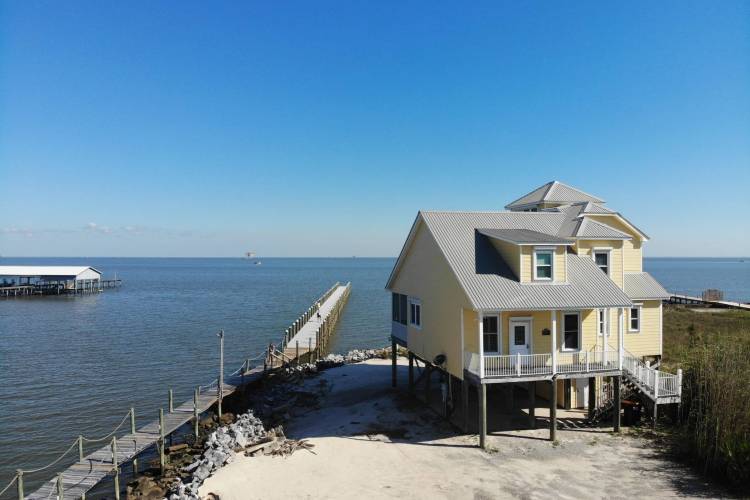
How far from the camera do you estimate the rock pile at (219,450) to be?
16531 mm

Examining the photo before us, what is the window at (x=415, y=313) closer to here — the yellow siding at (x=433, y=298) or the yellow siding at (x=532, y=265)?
the yellow siding at (x=433, y=298)

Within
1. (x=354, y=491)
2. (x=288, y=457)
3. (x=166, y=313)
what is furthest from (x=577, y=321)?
(x=166, y=313)

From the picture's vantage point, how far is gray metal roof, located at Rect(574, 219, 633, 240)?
871 inches

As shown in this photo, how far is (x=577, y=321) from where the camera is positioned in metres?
20.5

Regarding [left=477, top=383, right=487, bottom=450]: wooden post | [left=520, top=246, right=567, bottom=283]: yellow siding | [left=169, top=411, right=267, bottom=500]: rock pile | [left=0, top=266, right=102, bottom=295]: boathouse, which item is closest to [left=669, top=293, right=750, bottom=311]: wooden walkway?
[left=520, top=246, right=567, bottom=283]: yellow siding

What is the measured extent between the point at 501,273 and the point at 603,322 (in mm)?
4936

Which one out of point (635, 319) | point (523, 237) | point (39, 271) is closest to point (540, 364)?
point (523, 237)

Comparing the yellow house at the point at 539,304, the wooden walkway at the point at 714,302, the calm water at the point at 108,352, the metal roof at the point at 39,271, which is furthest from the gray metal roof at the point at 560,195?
the metal roof at the point at 39,271

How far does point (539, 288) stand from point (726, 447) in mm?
7476

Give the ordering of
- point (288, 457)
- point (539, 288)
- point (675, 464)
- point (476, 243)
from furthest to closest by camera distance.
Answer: point (476, 243)
point (539, 288)
point (288, 457)
point (675, 464)

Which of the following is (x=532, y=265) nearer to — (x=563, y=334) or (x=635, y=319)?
(x=563, y=334)

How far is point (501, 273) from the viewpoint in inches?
803

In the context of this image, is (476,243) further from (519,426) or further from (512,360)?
(519,426)

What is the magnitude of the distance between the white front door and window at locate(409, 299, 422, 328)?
5355mm
